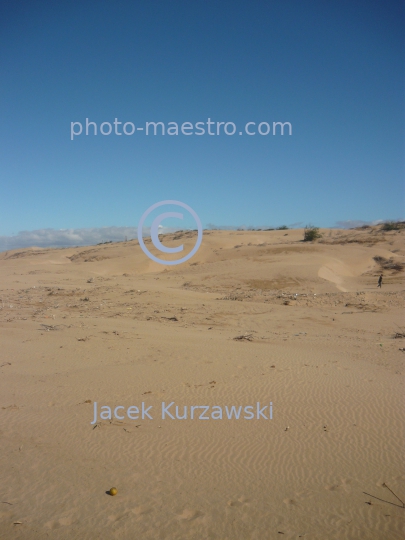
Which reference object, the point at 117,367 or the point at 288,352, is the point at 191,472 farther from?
the point at 288,352

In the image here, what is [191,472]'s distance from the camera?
12.8ft

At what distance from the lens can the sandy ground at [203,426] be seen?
3.24 metres

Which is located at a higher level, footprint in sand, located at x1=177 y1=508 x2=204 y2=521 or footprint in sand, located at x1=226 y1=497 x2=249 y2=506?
footprint in sand, located at x1=177 y1=508 x2=204 y2=521

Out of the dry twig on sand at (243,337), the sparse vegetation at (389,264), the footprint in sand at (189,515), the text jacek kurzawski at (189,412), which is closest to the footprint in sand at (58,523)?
the footprint in sand at (189,515)

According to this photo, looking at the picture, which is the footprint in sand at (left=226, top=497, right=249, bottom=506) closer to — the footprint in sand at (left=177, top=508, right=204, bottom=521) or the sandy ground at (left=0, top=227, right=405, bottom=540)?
the sandy ground at (left=0, top=227, right=405, bottom=540)

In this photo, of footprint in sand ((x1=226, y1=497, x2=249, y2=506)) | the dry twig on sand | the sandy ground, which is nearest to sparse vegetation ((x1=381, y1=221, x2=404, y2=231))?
the sandy ground

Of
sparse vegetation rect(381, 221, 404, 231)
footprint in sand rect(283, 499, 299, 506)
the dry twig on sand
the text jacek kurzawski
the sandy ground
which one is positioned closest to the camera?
the sandy ground

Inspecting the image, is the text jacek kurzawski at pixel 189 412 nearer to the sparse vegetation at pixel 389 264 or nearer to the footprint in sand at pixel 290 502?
the footprint in sand at pixel 290 502

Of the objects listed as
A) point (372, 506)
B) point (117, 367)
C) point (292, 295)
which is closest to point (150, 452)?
point (372, 506)

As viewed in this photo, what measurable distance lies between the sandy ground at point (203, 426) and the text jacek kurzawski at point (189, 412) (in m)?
0.08

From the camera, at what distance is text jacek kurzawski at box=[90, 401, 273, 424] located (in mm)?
5036

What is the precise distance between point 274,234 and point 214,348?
101ft

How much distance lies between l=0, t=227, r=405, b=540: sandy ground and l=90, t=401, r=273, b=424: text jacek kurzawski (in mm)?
77

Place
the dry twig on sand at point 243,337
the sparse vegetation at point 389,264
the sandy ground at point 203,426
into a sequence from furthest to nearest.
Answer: the sparse vegetation at point 389,264 → the dry twig on sand at point 243,337 → the sandy ground at point 203,426
